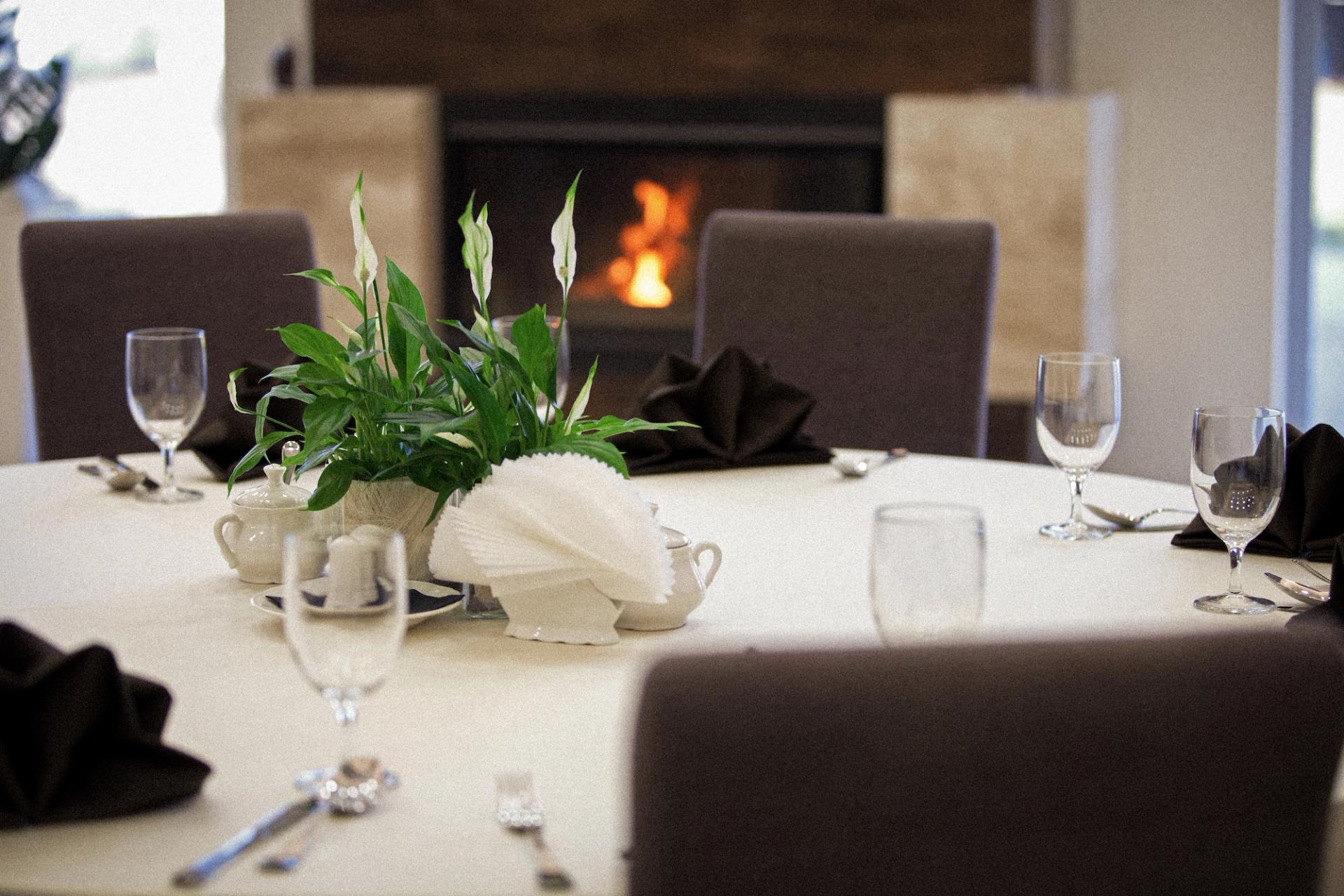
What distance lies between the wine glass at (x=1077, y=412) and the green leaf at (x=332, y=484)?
664 mm

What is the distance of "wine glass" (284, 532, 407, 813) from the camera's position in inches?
32.6

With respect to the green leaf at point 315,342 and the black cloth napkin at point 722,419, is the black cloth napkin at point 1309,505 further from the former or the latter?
the green leaf at point 315,342

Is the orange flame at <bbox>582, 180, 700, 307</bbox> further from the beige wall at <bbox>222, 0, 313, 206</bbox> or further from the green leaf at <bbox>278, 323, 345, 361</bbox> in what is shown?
the green leaf at <bbox>278, 323, 345, 361</bbox>

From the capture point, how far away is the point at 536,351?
1237mm

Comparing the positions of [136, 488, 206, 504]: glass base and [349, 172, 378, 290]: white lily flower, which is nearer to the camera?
[349, 172, 378, 290]: white lily flower

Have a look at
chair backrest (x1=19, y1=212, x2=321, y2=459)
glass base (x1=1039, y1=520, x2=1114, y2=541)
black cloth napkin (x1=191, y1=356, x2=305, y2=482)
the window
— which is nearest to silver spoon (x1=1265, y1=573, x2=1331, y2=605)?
glass base (x1=1039, y1=520, x2=1114, y2=541)

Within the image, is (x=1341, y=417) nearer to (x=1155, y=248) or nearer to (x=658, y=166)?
(x=1155, y=248)

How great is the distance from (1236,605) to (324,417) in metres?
0.75

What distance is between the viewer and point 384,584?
833 mm

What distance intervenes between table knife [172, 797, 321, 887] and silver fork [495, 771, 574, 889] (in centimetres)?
10

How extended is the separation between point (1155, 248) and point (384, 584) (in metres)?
3.48

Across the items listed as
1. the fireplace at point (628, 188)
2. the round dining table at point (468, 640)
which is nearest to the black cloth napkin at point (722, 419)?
the round dining table at point (468, 640)

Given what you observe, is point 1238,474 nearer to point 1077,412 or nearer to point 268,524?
point 1077,412

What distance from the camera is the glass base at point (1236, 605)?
123cm
